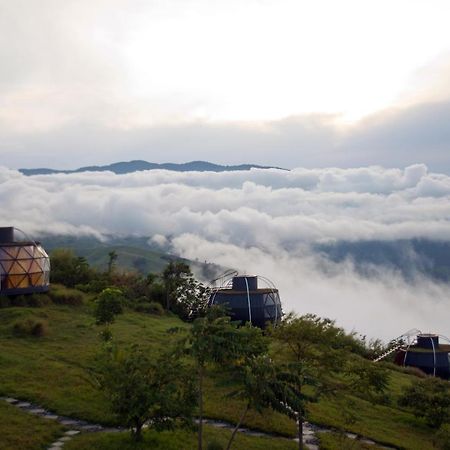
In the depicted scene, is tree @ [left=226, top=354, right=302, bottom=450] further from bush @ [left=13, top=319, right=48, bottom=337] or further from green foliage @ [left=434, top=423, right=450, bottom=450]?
bush @ [left=13, top=319, right=48, bottom=337]

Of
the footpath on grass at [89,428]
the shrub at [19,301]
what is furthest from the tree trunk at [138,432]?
the shrub at [19,301]

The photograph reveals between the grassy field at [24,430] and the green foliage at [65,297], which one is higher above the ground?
the grassy field at [24,430]

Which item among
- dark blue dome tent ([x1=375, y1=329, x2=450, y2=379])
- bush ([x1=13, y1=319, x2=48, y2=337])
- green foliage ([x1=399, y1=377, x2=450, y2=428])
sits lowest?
dark blue dome tent ([x1=375, y1=329, x2=450, y2=379])

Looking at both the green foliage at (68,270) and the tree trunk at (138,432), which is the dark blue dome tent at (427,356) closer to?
the green foliage at (68,270)

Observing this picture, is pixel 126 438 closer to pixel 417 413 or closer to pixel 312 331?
pixel 312 331

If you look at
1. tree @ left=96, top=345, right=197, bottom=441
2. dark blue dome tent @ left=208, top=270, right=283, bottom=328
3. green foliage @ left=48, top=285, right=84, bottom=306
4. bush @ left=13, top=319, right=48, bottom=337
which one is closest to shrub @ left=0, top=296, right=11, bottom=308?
green foliage @ left=48, top=285, right=84, bottom=306

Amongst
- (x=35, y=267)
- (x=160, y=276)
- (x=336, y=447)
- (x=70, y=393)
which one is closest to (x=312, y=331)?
(x=336, y=447)

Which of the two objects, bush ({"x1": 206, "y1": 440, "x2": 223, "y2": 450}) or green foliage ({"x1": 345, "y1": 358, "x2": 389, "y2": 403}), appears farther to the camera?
green foliage ({"x1": 345, "y1": 358, "x2": 389, "y2": 403})
